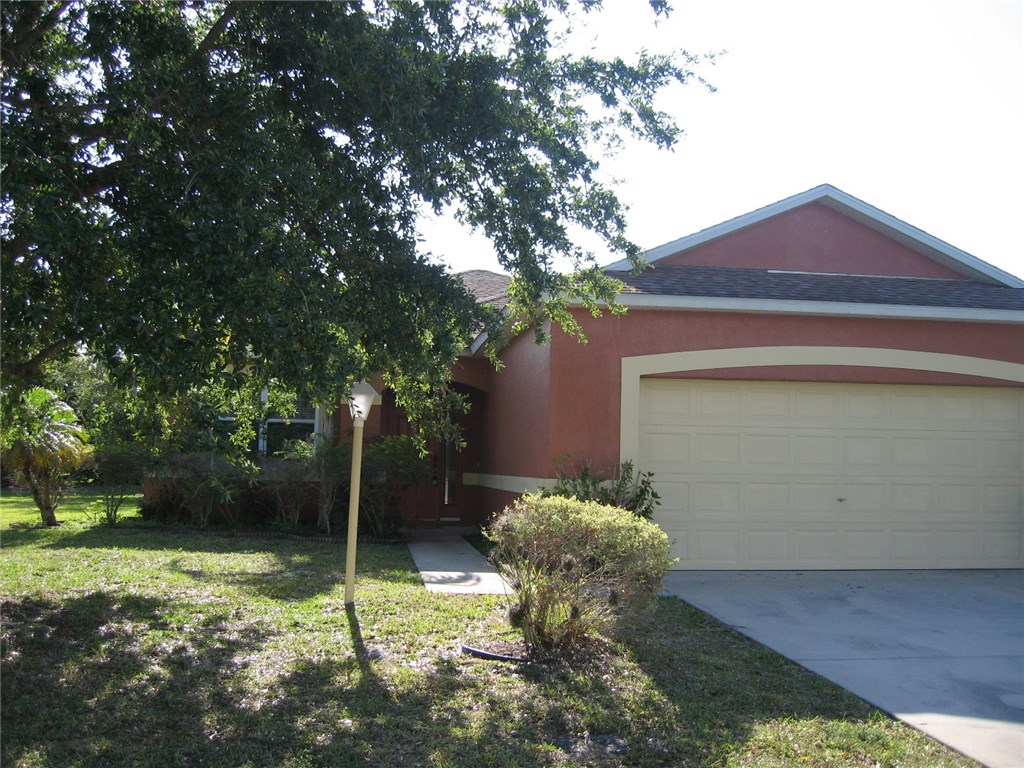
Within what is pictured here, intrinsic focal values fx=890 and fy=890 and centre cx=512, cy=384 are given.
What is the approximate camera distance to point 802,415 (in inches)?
436

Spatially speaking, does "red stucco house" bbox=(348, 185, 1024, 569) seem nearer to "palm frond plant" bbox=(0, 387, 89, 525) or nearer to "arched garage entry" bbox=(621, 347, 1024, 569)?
"arched garage entry" bbox=(621, 347, 1024, 569)

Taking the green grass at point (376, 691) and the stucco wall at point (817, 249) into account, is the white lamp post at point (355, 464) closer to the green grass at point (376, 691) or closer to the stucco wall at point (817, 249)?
the green grass at point (376, 691)

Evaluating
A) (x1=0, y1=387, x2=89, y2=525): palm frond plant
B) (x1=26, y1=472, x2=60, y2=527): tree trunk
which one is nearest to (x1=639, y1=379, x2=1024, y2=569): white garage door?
(x1=0, y1=387, x2=89, y2=525): palm frond plant

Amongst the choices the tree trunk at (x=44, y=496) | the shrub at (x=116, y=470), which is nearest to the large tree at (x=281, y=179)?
the shrub at (x=116, y=470)

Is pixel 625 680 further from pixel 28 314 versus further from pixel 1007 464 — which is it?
pixel 1007 464

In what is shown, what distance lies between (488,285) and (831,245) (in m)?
7.24

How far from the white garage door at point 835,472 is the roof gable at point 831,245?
2340 mm

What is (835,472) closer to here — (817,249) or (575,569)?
(817,249)

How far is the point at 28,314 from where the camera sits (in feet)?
18.0

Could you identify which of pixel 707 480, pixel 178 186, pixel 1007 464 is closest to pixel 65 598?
pixel 178 186

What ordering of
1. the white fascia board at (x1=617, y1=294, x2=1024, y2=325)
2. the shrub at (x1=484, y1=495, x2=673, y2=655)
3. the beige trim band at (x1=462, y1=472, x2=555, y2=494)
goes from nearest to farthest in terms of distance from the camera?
the shrub at (x1=484, y1=495, x2=673, y2=655) < the white fascia board at (x1=617, y1=294, x2=1024, y2=325) < the beige trim band at (x1=462, y1=472, x2=555, y2=494)

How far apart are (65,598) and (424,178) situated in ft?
17.0

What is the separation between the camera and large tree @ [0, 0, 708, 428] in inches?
214

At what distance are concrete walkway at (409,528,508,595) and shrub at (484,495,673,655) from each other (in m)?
2.40
